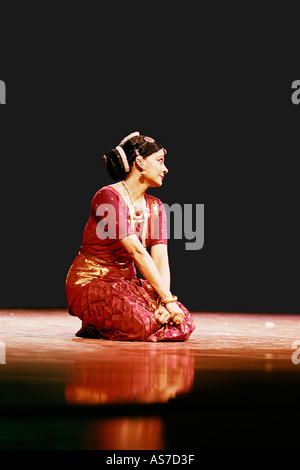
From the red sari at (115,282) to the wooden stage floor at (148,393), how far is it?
0.10 m

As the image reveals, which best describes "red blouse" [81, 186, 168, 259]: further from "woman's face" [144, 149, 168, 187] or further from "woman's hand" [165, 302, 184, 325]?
"woman's hand" [165, 302, 184, 325]

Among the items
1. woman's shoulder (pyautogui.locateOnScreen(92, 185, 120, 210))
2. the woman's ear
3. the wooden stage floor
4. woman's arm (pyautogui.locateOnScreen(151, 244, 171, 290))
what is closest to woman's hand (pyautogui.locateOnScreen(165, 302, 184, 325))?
the wooden stage floor

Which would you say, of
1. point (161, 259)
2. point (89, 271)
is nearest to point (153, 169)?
point (161, 259)

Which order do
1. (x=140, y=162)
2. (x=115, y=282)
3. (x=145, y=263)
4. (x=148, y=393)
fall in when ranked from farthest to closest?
(x=140, y=162) < (x=115, y=282) < (x=145, y=263) < (x=148, y=393)

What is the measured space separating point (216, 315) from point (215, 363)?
2595 mm

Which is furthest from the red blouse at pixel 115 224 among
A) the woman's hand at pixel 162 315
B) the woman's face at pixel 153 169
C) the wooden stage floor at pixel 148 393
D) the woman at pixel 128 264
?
the wooden stage floor at pixel 148 393

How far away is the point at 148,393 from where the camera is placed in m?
1.87

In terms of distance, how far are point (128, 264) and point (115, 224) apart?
0.93ft

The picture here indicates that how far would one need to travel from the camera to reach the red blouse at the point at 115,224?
127 inches

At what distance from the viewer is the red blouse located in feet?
10.6

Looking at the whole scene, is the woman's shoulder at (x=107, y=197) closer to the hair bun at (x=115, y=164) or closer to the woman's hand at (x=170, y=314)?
the hair bun at (x=115, y=164)

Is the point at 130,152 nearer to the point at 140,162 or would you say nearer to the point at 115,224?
the point at 140,162
